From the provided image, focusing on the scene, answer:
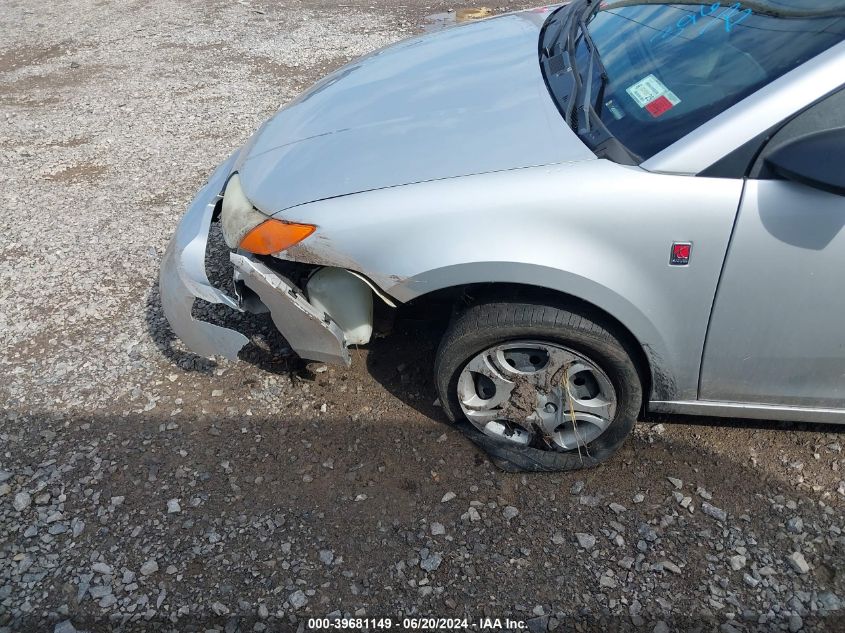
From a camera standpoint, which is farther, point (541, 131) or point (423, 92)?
point (423, 92)

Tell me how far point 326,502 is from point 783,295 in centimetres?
177

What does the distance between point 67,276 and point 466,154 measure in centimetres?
268

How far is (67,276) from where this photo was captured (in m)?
3.92

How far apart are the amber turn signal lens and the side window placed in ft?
4.92

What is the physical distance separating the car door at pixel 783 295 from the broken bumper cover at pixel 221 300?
141 cm

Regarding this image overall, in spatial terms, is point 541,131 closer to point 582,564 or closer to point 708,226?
point 708,226

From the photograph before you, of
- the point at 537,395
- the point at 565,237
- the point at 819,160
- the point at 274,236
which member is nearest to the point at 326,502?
the point at 537,395

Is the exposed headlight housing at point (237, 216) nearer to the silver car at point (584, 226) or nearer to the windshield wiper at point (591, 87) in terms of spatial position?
the silver car at point (584, 226)

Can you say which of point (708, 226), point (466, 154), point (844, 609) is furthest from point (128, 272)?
point (844, 609)

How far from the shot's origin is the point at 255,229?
2.55 metres

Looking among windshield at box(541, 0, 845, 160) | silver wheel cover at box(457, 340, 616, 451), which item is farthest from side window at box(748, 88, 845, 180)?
silver wheel cover at box(457, 340, 616, 451)

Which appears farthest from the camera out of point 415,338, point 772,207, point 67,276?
point 67,276

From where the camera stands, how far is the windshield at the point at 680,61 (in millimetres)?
2158

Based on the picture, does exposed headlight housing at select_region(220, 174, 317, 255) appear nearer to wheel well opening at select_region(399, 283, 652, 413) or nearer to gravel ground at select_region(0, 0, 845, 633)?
wheel well opening at select_region(399, 283, 652, 413)
